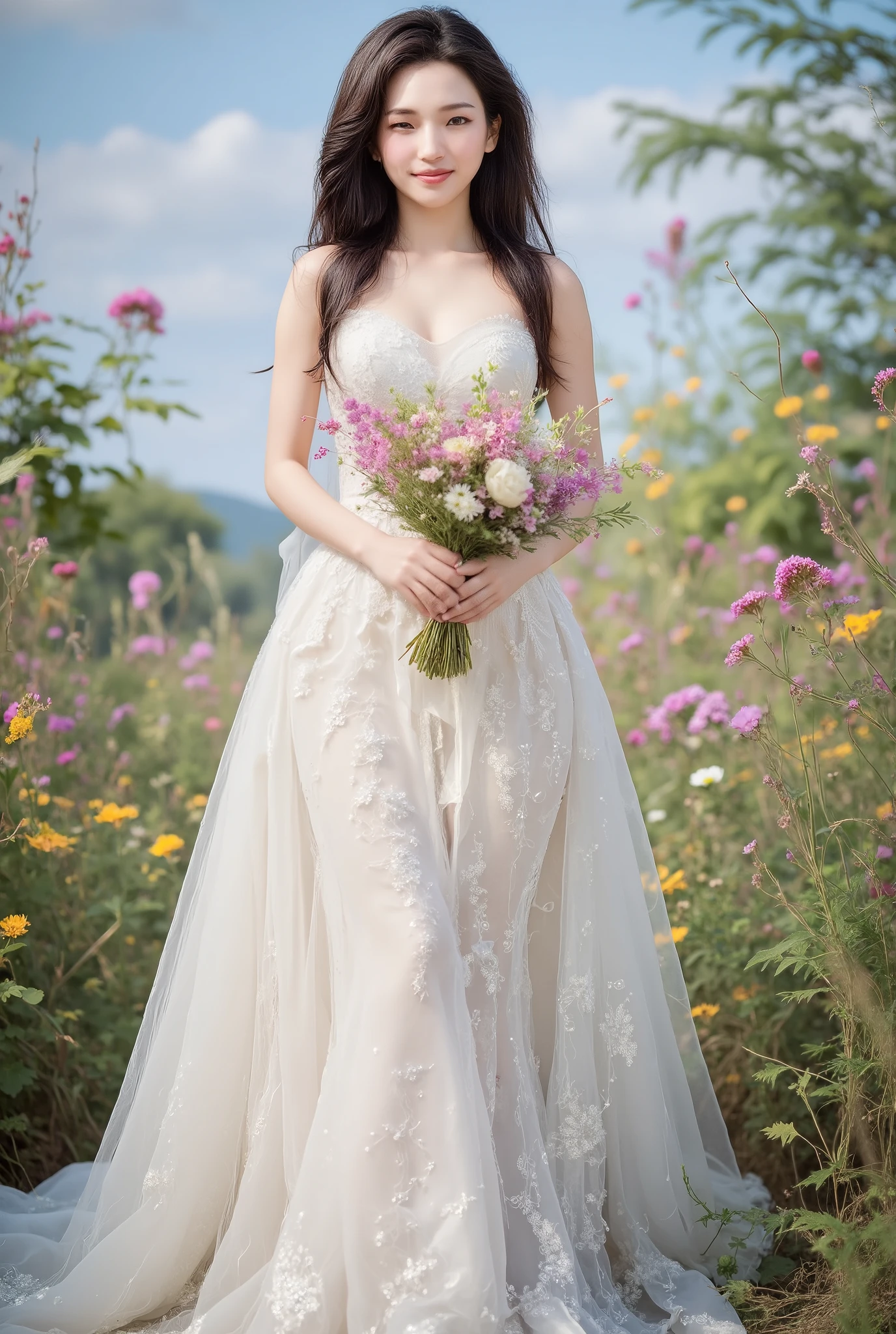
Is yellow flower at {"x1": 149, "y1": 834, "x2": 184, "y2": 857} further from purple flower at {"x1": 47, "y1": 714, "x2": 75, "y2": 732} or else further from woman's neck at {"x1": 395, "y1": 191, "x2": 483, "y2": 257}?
woman's neck at {"x1": 395, "y1": 191, "x2": 483, "y2": 257}

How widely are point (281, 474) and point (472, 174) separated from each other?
788 mm

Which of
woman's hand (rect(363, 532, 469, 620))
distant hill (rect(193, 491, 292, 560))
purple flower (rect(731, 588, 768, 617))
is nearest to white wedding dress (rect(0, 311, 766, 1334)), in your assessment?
woman's hand (rect(363, 532, 469, 620))

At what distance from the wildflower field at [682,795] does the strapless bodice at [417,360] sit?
42 centimetres

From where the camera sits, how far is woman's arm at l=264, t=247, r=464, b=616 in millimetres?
2010

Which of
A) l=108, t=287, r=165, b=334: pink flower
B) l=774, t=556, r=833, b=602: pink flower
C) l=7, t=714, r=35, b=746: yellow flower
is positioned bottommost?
l=7, t=714, r=35, b=746: yellow flower

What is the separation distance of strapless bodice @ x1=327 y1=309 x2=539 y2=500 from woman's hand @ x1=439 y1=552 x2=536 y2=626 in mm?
332

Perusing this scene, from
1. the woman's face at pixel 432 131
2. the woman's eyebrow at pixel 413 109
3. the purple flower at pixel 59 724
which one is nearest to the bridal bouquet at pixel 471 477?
the woman's face at pixel 432 131

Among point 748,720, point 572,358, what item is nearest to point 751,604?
point 748,720

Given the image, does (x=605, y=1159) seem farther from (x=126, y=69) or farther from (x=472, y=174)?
(x=126, y=69)

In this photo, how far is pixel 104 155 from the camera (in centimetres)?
823

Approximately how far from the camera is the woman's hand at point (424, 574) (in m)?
1.99

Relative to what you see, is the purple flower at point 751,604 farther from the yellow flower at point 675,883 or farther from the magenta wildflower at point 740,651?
the yellow flower at point 675,883

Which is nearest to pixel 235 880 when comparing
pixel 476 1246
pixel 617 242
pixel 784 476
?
pixel 476 1246

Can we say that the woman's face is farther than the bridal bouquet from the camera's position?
Yes
